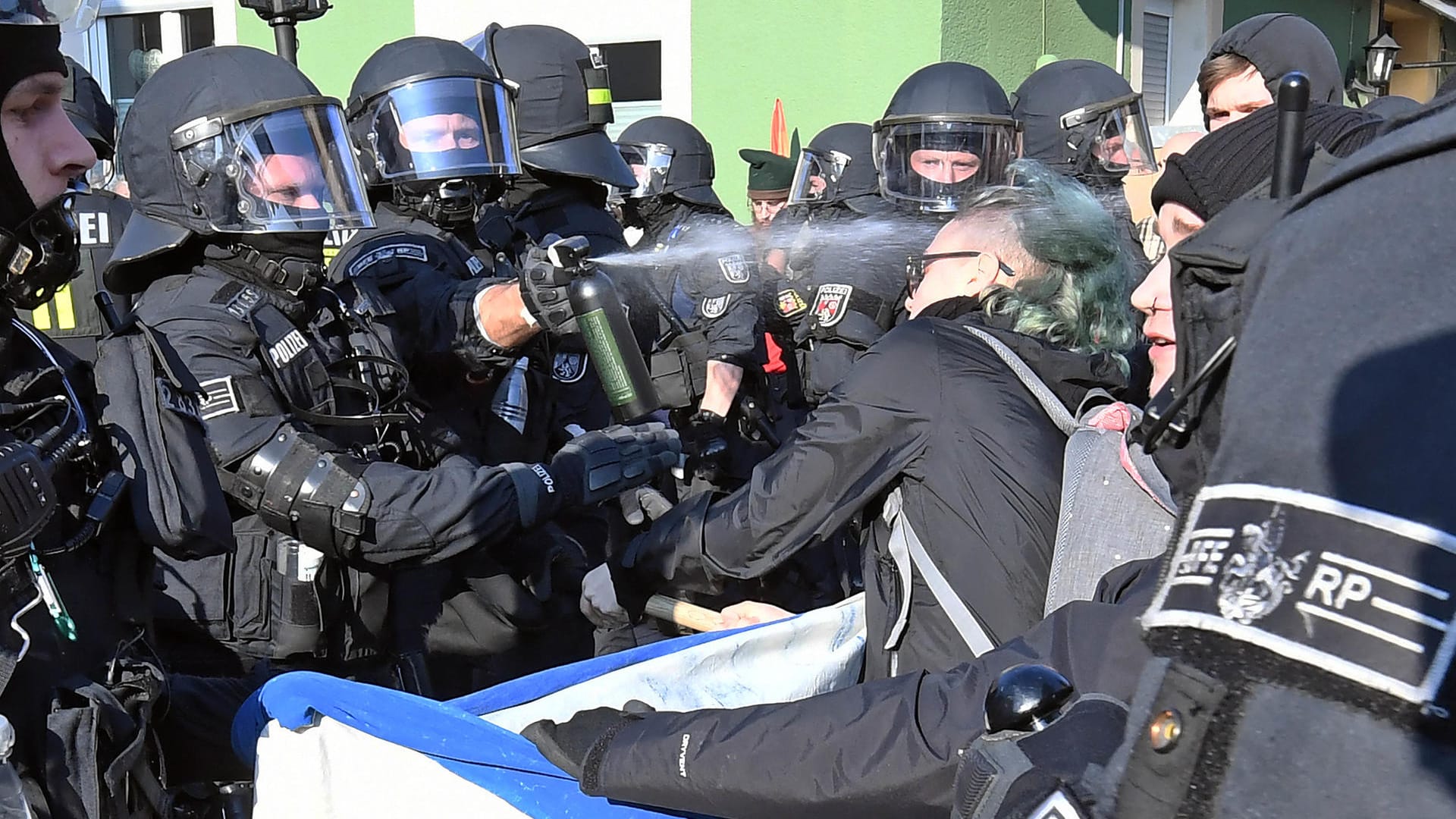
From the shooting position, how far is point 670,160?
24.3 feet

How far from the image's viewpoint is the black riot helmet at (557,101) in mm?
5445

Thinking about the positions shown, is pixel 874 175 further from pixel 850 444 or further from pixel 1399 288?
pixel 1399 288

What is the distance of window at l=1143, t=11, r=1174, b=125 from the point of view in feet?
37.4

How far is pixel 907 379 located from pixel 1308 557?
1732 millimetres

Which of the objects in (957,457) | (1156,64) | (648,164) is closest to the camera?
(957,457)

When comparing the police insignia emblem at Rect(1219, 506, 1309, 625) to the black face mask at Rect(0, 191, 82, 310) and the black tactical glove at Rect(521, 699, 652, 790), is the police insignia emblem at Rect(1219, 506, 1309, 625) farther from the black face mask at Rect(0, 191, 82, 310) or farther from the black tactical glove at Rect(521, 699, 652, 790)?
the black face mask at Rect(0, 191, 82, 310)

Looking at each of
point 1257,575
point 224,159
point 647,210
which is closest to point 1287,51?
point 224,159

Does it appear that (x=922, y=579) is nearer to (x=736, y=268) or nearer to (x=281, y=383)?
(x=281, y=383)

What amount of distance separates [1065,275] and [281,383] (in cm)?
182

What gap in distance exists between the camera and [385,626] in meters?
3.55

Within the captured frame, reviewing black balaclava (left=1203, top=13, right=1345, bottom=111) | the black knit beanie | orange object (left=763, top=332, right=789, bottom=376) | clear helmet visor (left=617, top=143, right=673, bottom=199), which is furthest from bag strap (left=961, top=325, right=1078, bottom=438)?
clear helmet visor (left=617, top=143, right=673, bottom=199)

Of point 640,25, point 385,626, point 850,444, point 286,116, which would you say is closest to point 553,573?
point 385,626

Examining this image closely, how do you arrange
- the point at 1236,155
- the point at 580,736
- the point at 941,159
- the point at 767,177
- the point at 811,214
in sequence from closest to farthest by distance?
the point at 1236,155 → the point at 580,736 → the point at 941,159 → the point at 811,214 → the point at 767,177

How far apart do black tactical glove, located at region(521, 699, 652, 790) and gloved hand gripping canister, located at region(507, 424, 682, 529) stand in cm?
142
